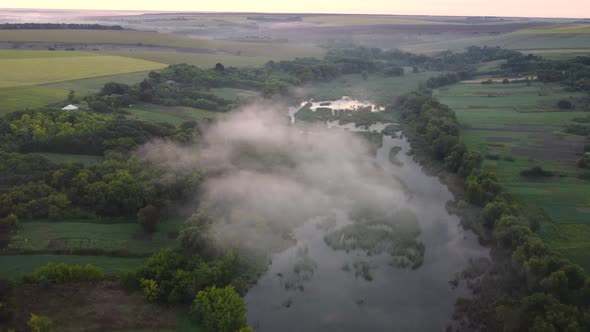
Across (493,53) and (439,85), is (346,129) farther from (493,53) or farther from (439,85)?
(493,53)

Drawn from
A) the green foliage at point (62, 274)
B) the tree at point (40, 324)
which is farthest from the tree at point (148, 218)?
the tree at point (40, 324)

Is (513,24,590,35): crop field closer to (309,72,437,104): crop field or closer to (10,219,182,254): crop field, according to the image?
(309,72,437,104): crop field

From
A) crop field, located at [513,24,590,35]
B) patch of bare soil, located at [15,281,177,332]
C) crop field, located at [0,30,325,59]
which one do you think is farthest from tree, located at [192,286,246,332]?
crop field, located at [513,24,590,35]

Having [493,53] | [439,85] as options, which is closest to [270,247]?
[439,85]

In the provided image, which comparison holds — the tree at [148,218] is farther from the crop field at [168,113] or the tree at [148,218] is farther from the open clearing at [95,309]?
the crop field at [168,113]

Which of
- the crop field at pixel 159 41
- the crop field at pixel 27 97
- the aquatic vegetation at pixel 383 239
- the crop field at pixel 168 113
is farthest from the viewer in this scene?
the crop field at pixel 159 41

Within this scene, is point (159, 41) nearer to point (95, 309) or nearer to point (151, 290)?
point (151, 290)
